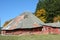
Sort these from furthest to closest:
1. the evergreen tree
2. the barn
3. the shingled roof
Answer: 1. the evergreen tree
2. the shingled roof
3. the barn

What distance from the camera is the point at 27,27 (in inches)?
2245

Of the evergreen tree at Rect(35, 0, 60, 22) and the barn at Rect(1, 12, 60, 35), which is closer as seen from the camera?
the barn at Rect(1, 12, 60, 35)

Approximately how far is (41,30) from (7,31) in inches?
358

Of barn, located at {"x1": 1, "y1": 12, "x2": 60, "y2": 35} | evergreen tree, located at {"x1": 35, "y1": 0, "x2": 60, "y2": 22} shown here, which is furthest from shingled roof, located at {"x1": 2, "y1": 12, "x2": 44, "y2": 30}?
evergreen tree, located at {"x1": 35, "y1": 0, "x2": 60, "y2": 22}

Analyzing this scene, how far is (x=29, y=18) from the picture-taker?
197 ft

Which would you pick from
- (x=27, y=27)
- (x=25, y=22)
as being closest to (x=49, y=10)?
(x=25, y=22)

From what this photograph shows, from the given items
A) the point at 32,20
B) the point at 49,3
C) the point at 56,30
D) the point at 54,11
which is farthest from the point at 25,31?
the point at 49,3

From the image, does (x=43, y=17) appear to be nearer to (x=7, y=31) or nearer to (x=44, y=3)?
(x=44, y=3)

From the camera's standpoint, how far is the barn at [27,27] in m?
57.1

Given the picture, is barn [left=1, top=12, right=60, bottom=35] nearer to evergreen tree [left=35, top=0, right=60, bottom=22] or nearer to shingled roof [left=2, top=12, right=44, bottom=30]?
shingled roof [left=2, top=12, right=44, bottom=30]

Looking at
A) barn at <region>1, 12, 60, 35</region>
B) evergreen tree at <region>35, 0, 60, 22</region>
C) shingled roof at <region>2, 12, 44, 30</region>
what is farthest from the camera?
evergreen tree at <region>35, 0, 60, 22</region>

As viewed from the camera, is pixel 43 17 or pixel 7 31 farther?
pixel 43 17

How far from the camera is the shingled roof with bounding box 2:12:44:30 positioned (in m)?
57.4

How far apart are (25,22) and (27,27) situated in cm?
248
